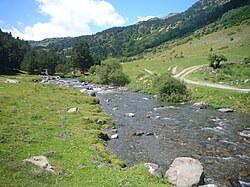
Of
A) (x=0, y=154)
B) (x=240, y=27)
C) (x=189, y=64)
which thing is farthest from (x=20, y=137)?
(x=240, y=27)

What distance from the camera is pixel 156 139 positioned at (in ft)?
124

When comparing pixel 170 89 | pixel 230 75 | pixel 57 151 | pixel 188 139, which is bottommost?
pixel 188 139

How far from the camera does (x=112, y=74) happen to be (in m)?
109

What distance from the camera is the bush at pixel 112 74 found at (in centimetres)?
10769

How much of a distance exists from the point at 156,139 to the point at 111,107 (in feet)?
84.5

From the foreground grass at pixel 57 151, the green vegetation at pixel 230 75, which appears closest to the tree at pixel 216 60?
the green vegetation at pixel 230 75

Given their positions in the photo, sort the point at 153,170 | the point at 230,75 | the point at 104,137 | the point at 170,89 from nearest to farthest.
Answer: the point at 153,170, the point at 104,137, the point at 170,89, the point at 230,75

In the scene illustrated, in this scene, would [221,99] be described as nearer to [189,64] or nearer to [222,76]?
[222,76]

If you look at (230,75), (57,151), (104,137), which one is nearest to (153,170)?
(57,151)

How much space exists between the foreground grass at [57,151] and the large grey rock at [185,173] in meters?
1.35

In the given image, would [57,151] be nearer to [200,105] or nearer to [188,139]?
[188,139]

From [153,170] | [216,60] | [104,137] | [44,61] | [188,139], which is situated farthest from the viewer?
[44,61]

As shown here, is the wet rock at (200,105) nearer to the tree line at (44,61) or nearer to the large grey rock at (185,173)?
the large grey rock at (185,173)

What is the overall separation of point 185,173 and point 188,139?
49.8 feet
